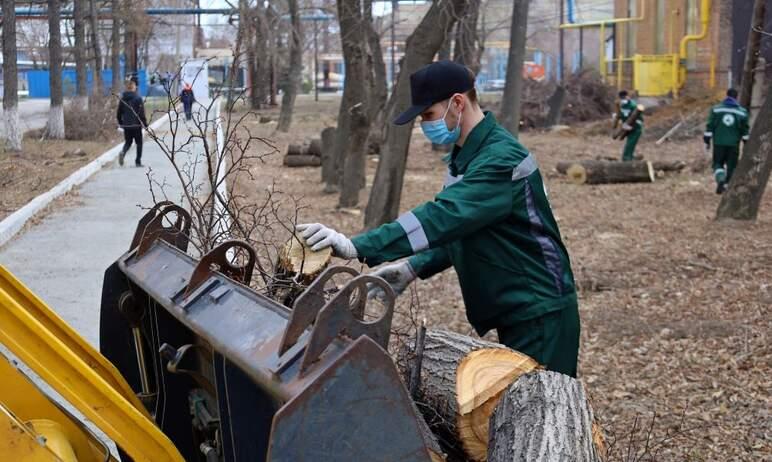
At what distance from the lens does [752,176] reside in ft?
42.0

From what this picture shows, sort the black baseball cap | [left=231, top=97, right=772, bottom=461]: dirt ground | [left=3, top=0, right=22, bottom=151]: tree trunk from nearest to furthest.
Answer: the black baseball cap → [left=231, top=97, right=772, bottom=461]: dirt ground → [left=3, top=0, right=22, bottom=151]: tree trunk

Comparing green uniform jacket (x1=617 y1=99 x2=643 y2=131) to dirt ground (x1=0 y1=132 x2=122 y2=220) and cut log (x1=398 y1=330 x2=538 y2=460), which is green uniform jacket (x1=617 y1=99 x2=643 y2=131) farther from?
cut log (x1=398 y1=330 x2=538 y2=460)

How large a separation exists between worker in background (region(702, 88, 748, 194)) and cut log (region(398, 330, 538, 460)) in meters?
13.2

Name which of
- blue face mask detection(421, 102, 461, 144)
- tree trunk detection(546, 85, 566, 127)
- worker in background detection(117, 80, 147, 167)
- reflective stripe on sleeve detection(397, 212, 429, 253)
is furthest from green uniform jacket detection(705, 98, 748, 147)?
tree trunk detection(546, 85, 566, 127)

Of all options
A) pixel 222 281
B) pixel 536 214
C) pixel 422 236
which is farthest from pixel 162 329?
pixel 536 214

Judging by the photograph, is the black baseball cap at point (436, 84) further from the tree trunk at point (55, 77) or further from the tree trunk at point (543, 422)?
the tree trunk at point (55, 77)

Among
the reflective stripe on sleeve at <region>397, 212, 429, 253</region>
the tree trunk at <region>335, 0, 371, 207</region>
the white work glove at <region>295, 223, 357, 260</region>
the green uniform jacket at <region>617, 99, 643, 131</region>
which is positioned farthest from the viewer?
the green uniform jacket at <region>617, 99, 643, 131</region>

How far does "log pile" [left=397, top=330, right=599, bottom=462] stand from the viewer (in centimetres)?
345

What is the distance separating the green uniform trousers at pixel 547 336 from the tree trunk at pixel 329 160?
13869 mm

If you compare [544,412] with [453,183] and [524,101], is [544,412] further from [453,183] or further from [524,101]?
[524,101]

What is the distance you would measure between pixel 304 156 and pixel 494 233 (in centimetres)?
1911

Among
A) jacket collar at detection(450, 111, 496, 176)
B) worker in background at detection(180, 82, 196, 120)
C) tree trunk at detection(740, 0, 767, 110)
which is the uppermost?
tree trunk at detection(740, 0, 767, 110)

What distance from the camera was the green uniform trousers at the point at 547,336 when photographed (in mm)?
4090

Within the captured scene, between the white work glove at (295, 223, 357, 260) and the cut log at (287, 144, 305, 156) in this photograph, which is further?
the cut log at (287, 144, 305, 156)
